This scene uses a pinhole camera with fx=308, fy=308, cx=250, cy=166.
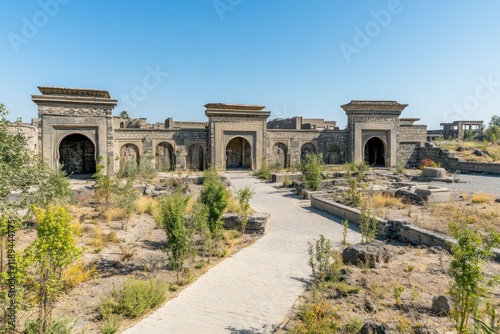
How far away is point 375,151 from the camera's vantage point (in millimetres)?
30781

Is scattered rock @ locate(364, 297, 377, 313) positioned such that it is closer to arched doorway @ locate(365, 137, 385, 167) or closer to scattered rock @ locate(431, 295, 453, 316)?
scattered rock @ locate(431, 295, 453, 316)

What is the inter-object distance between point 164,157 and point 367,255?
21.2 m

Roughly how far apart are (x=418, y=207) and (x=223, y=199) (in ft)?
26.8

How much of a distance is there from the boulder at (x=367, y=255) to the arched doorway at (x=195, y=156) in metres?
20.3

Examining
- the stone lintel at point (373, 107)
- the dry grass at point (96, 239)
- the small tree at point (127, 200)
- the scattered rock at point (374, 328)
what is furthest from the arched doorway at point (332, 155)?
the scattered rock at point (374, 328)

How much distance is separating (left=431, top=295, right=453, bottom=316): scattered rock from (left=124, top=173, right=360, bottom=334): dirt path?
202 cm

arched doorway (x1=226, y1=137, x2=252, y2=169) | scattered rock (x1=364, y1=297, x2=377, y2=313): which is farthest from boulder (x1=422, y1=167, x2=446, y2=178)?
scattered rock (x1=364, y1=297, x2=377, y2=313)

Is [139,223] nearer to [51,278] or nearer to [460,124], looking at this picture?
[51,278]

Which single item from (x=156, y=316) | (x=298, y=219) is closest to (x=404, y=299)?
(x=156, y=316)

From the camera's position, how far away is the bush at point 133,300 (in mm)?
4582

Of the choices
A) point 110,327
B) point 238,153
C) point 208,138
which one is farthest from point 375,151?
point 110,327

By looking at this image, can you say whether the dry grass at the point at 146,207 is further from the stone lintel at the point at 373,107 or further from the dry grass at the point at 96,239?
the stone lintel at the point at 373,107

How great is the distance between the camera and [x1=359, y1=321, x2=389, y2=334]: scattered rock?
3.78m

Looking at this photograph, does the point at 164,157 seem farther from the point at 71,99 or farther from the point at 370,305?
the point at 370,305
